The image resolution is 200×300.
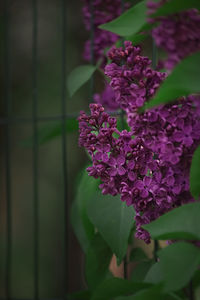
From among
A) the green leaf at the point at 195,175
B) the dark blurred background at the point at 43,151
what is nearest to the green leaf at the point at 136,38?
the green leaf at the point at 195,175

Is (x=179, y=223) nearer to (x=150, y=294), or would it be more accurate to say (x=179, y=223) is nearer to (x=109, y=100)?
(x=150, y=294)

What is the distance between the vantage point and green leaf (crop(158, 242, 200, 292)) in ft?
2.03

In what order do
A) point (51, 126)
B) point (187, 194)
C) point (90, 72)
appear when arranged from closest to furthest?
point (187, 194) < point (90, 72) < point (51, 126)

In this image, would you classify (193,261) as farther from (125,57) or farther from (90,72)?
(90,72)

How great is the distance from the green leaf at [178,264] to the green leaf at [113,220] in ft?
0.93

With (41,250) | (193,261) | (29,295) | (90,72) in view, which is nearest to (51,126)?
(90,72)

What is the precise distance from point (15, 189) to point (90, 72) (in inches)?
60.1

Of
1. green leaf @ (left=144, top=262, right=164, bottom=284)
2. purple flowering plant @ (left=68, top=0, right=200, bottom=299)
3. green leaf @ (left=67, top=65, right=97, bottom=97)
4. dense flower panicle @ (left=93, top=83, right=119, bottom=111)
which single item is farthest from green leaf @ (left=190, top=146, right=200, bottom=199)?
dense flower panicle @ (left=93, top=83, right=119, bottom=111)

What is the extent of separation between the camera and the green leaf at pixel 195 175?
2.06 feet

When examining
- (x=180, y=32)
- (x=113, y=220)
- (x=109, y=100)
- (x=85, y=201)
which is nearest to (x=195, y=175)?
(x=180, y=32)

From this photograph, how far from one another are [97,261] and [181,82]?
637mm

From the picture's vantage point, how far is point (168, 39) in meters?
0.59

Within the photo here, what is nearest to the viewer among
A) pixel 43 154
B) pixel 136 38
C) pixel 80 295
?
pixel 136 38

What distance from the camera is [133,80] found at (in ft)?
2.31
